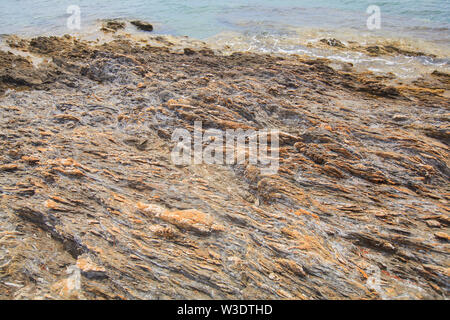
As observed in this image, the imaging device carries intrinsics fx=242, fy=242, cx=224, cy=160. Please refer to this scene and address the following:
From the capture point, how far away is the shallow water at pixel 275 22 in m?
22.7

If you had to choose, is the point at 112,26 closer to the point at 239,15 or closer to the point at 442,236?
the point at 239,15

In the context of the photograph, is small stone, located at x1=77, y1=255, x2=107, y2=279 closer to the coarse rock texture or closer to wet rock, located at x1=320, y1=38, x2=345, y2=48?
the coarse rock texture

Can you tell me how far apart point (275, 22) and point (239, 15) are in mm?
6598

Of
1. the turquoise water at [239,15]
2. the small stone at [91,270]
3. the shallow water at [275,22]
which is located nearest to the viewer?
the small stone at [91,270]

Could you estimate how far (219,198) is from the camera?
768cm

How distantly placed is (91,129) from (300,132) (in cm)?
877

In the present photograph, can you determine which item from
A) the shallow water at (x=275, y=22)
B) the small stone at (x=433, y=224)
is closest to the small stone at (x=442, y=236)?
the small stone at (x=433, y=224)

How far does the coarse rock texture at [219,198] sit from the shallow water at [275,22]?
42.8 feet

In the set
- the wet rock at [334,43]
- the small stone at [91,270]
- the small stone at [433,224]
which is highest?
the wet rock at [334,43]

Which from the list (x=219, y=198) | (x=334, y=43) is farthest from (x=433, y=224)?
(x=334, y=43)

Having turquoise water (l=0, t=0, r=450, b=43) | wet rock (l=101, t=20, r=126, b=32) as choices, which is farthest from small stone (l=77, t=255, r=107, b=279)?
wet rock (l=101, t=20, r=126, b=32)

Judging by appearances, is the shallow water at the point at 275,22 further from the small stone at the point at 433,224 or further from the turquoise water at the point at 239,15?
the small stone at the point at 433,224
